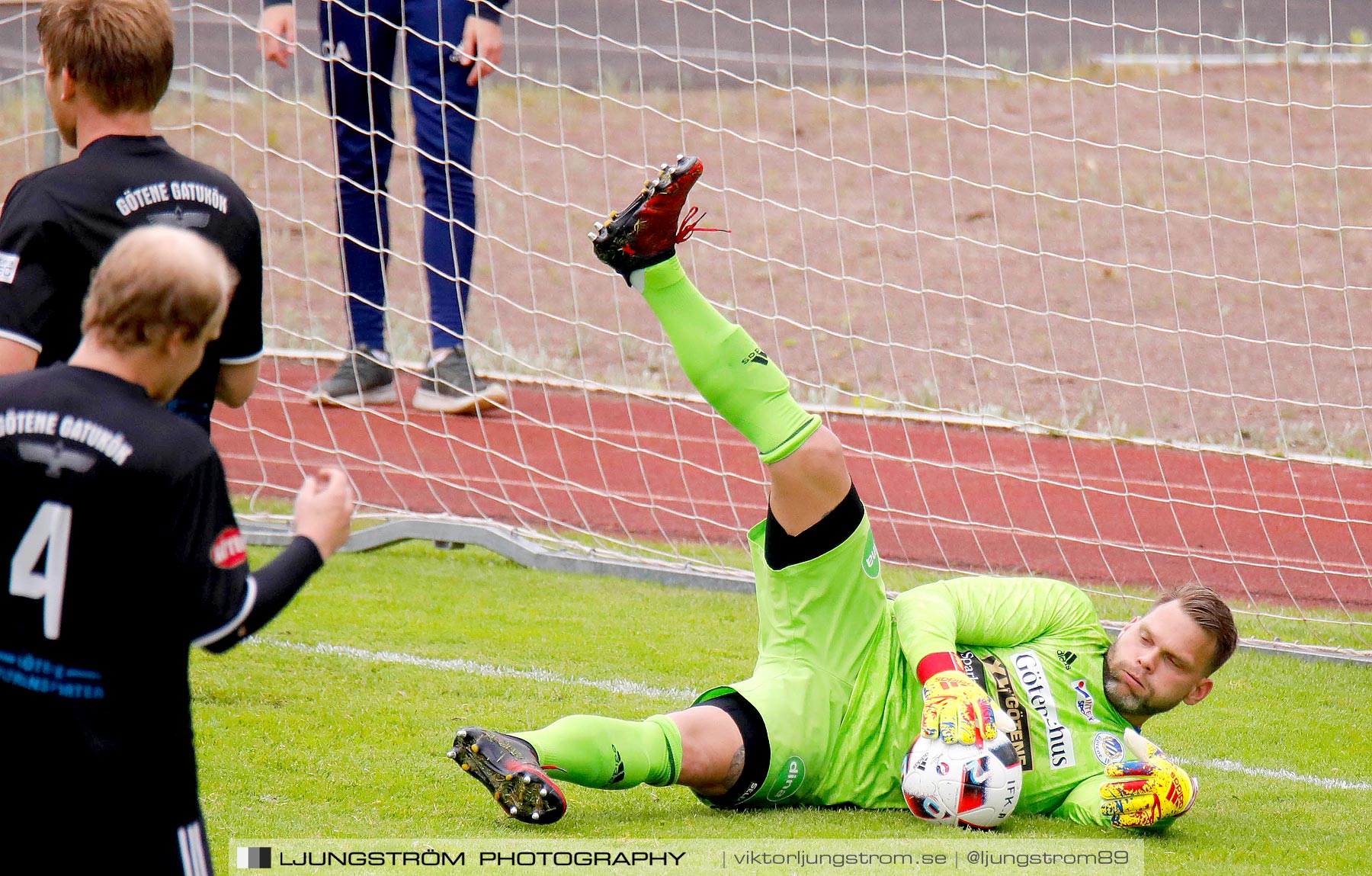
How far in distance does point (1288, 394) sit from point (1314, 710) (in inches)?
183

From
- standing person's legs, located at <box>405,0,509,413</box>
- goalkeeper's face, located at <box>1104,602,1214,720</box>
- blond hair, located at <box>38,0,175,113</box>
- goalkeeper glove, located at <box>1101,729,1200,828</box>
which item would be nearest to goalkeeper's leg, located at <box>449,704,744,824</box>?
goalkeeper glove, located at <box>1101,729,1200,828</box>

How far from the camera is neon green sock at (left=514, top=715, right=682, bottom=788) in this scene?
2.93 meters

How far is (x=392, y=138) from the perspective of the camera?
6.27m

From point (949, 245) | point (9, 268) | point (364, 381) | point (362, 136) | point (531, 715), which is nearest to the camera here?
point (9, 268)

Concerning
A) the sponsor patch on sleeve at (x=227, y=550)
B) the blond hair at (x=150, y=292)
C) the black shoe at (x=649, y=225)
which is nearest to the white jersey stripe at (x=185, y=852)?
the sponsor patch on sleeve at (x=227, y=550)

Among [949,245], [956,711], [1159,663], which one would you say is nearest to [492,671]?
[956,711]

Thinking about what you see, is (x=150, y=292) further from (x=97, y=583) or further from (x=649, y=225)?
(x=649, y=225)

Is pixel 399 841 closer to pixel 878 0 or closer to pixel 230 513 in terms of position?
pixel 230 513

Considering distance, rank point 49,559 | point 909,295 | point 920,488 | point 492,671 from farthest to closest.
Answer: point 909,295 → point 920,488 → point 492,671 → point 49,559

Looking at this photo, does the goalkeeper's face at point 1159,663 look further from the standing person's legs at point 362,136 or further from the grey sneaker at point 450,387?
the standing person's legs at point 362,136

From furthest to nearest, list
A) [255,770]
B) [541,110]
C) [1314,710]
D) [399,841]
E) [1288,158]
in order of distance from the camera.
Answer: [541,110] → [1288,158] → [1314,710] → [255,770] → [399,841]

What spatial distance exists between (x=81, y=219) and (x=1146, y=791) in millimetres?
2228

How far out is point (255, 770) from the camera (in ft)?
10.5

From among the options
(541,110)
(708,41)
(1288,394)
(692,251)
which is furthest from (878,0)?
(1288,394)
